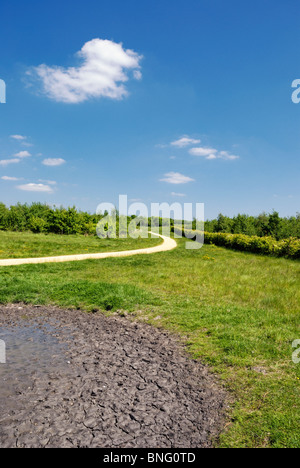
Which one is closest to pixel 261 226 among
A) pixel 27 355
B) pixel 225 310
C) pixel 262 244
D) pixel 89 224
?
pixel 262 244

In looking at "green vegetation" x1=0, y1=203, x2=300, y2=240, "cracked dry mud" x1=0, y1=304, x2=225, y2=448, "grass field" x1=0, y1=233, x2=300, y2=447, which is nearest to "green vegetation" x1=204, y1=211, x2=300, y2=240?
"green vegetation" x1=0, y1=203, x2=300, y2=240

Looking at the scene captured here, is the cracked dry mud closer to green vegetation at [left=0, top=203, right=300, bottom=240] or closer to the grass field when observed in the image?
the grass field

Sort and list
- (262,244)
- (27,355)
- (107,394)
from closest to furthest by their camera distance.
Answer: (107,394)
(27,355)
(262,244)

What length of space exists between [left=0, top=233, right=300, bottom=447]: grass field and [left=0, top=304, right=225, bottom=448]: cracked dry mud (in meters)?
0.56

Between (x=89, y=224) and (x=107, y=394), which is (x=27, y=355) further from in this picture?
(x=89, y=224)

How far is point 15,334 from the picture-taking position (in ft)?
26.2

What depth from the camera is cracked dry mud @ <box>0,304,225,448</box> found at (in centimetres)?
419

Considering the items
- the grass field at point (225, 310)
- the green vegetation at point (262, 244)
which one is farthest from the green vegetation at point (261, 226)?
the grass field at point (225, 310)

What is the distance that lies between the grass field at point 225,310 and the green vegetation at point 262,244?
27.5 ft

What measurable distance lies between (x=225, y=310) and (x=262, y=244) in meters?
21.4

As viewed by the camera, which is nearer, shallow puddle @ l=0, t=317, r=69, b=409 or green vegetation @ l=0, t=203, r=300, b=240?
shallow puddle @ l=0, t=317, r=69, b=409

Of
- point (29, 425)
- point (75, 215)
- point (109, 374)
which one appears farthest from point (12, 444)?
point (75, 215)

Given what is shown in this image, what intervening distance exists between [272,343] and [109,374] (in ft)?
14.0

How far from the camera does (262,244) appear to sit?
29.1 meters
